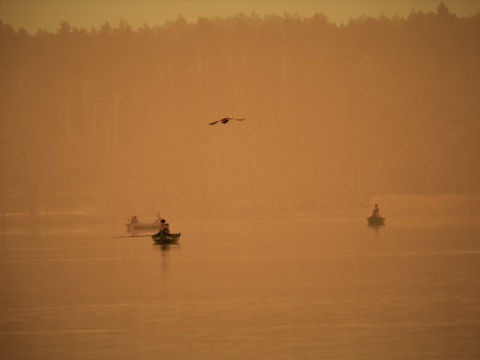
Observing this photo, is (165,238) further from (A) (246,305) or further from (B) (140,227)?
(A) (246,305)

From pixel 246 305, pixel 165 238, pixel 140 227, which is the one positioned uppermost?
pixel 140 227

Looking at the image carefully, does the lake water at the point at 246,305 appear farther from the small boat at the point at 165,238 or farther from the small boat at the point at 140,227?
the small boat at the point at 140,227

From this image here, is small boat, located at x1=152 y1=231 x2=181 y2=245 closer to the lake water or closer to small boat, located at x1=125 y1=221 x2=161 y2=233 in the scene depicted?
the lake water

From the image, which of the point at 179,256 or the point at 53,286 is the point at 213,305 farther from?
the point at 179,256

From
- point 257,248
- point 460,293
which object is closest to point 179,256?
Answer: point 257,248

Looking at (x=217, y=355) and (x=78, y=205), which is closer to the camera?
(x=217, y=355)

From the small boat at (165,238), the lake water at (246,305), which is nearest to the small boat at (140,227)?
the small boat at (165,238)

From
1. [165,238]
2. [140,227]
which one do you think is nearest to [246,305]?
[165,238]

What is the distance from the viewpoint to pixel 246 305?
31609 mm

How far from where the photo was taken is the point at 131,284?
39.4m

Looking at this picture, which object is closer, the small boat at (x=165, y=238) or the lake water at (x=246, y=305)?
the lake water at (x=246, y=305)

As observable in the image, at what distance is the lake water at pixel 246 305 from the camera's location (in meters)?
24.5

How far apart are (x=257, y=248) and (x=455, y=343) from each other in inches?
1411

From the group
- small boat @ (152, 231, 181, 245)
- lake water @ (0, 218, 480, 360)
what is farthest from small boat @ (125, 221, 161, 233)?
lake water @ (0, 218, 480, 360)
